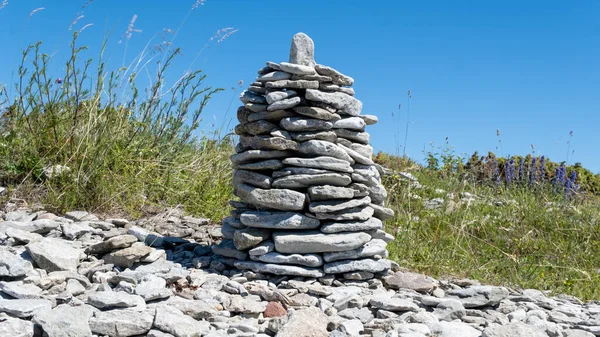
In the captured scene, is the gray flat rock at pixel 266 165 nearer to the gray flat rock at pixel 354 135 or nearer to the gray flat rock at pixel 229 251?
the gray flat rock at pixel 354 135

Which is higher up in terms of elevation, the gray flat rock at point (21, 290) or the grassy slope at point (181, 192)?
the grassy slope at point (181, 192)

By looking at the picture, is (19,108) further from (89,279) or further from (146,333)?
(146,333)

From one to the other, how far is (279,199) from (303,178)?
0.24m

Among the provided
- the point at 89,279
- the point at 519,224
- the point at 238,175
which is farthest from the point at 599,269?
the point at 89,279

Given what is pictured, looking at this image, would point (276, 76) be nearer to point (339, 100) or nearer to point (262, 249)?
point (339, 100)

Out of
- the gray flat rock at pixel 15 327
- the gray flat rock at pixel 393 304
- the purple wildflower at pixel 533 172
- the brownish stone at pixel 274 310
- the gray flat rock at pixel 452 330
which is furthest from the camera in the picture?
the purple wildflower at pixel 533 172

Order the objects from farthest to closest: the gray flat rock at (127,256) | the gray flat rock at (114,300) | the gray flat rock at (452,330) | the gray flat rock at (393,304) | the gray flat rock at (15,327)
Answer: the gray flat rock at (127,256) → the gray flat rock at (393,304) → the gray flat rock at (452,330) → the gray flat rock at (114,300) → the gray flat rock at (15,327)

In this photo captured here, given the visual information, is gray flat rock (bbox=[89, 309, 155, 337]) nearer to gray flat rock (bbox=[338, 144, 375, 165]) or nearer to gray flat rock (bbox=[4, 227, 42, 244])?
gray flat rock (bbox=[4, 227, 42, 244])

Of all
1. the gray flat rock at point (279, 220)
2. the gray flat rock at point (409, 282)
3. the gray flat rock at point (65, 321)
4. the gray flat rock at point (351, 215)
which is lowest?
the gray flat rock at point (65, 321)

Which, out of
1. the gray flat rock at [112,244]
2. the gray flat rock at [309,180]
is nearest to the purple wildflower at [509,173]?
the gray flat rock at [309,180]

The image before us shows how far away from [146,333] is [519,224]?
534 cm

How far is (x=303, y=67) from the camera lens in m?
4.70

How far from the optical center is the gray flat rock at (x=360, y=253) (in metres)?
4.62

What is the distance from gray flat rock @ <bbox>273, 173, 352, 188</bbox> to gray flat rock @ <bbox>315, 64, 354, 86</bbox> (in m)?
0.78
